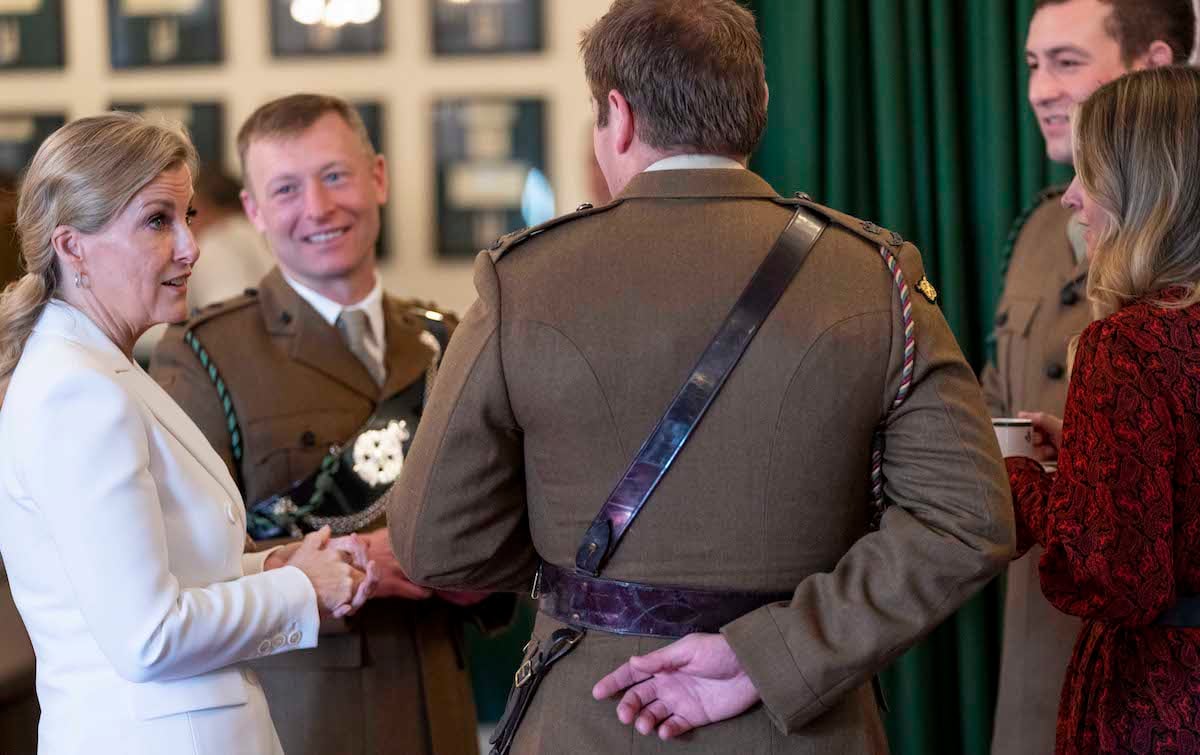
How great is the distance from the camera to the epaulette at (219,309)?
94.5 inches

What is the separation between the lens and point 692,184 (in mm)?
1514

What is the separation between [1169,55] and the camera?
8.27 ft

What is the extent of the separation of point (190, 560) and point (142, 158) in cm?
50

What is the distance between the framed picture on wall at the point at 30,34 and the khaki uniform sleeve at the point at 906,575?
9.46 ft

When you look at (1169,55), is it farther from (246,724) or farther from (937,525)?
(246,724)

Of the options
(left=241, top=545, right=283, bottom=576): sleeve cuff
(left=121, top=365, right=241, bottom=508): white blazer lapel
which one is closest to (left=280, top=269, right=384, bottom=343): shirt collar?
(left=241, top=545, right=283, bottom=576): sleeve cuff

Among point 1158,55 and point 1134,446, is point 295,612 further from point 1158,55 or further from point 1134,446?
point 1158,55

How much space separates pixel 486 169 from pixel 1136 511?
7.27 ft

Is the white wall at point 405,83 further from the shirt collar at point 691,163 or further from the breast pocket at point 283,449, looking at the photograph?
the shirt collar at point 691,163

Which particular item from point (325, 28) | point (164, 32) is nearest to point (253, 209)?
point (325, 28)

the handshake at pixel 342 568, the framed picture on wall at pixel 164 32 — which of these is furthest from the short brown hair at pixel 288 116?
the framed picture on wall at pixel 164 32

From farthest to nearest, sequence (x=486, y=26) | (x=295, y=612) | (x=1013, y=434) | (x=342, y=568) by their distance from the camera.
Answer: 1. (x=486, y=26)
2. (x=1013, y=434)
3. (x=342, y=568)
4. (x=295, y=612)

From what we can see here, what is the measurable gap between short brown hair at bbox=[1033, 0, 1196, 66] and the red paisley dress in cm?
98

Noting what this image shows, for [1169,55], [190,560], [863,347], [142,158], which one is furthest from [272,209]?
[1169,55]
